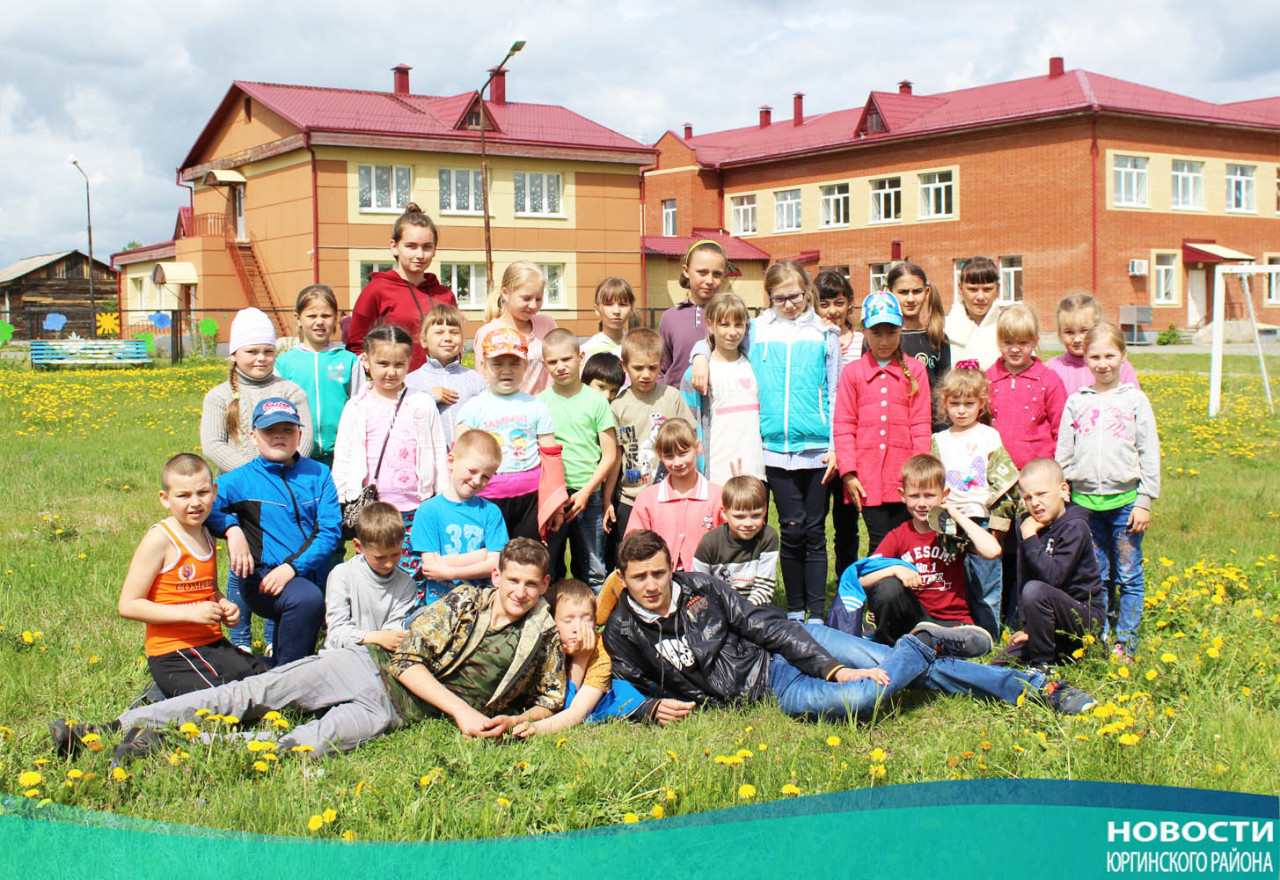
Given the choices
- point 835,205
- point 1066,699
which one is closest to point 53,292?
point 835,205

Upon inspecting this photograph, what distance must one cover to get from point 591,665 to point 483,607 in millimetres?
572

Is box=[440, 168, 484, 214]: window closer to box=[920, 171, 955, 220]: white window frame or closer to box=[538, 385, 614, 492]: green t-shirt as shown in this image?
box=[920, 171, 955, 220]: white window frame

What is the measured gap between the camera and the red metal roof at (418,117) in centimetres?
3509

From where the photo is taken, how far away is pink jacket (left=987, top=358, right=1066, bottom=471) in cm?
607

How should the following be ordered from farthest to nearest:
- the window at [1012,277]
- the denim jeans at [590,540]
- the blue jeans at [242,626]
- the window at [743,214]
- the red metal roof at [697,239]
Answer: the window at [743,214] → the red metal roof at [697,239] → the window at [1012,277] → the denim jeans at [590,540] → the blue jeans at [242,626]

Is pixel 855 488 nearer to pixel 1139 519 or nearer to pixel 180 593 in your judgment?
pixel 1139 519

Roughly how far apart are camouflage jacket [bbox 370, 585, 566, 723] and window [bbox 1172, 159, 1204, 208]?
136 feet

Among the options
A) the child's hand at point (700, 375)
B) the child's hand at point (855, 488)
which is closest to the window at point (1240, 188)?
the child's hand at point (855, 488)

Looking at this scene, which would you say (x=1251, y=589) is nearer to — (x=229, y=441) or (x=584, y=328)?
(x=229, y=441)

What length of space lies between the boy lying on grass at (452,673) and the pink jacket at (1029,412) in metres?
2.94

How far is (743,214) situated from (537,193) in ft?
48.7

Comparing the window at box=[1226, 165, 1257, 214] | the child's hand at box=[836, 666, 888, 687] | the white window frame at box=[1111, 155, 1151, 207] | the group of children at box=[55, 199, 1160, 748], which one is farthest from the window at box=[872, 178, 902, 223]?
the child's hand at box=[836, 666, 888, 687]

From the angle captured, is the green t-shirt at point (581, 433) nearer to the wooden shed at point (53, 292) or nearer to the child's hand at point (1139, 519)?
the child's hand at point (1139, 519)

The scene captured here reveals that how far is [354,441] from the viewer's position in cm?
568
